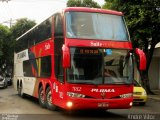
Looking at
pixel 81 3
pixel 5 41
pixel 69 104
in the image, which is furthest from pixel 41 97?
pixel 5 41

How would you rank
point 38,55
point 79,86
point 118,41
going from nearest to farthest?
point 79,86
point 118,41
point 38,55

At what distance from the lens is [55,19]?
1689 cm

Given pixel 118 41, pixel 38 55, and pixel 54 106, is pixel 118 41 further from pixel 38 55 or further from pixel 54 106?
pixel 38 55

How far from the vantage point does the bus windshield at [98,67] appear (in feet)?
48.2

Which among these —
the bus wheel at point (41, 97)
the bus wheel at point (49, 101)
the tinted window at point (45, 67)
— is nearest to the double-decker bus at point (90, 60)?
the bus wheel at point (49, 101)

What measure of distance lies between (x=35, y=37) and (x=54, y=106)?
485 cm

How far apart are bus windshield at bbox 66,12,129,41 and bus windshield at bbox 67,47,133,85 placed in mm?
628

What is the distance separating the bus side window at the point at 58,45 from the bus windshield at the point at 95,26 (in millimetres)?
535

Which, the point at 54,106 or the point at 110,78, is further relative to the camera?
the point at 54,106

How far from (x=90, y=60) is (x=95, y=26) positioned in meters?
1.42

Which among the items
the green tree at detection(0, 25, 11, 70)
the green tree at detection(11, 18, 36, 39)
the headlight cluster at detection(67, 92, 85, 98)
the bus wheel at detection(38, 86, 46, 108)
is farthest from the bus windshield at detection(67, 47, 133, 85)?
the green tree at detection(11, 18, 36, 39)

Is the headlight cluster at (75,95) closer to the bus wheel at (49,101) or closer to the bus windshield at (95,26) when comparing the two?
the bus windshield at (95,26)

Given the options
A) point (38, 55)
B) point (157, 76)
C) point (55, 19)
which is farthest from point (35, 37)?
point (157, 76)

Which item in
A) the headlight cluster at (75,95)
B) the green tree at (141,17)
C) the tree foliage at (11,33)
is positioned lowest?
the headlight cluster at (75,95)
